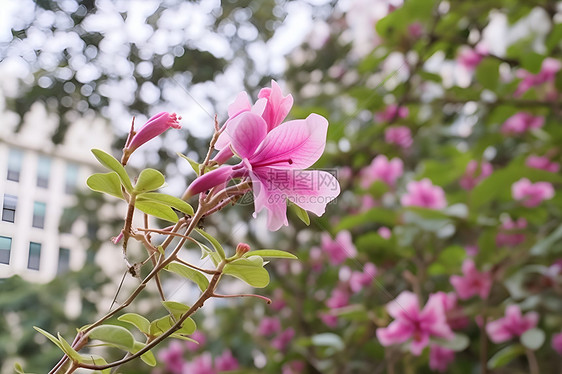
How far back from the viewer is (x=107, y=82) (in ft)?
1.21

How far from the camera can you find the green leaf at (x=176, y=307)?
0.22 m

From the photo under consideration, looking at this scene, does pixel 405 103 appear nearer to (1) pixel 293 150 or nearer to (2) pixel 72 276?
(2) pixel 72 276

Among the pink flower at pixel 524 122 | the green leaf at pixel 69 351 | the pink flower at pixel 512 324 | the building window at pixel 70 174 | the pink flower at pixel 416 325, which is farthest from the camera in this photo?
the pink flower at pixel 524 122

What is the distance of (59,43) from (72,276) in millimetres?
209

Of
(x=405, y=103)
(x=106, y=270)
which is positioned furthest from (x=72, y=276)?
(x=405, y=103)

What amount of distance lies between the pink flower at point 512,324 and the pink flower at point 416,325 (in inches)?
6.3

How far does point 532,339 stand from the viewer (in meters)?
0.72

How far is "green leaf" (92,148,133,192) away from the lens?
20cm

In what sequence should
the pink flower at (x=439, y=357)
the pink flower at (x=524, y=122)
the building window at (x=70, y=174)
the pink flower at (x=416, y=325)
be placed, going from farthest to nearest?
1. the pink flower at (x=524, y=122)
2. the pink flower at (x=439, y=357)
3. the pink flower at (x=416, y=325)
4. the building window at (x=70, y=174)

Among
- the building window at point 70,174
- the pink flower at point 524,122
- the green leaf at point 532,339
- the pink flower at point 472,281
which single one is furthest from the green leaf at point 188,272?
the pink flower at point 524,122

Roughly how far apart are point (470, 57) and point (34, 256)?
917 millimetres

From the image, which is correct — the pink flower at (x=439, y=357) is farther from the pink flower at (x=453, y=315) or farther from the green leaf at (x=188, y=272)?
the green leaf at (x=188, y=272)

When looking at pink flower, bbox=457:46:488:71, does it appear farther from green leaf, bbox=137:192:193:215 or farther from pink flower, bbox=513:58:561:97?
green leaf, bbox=137:192:193:215

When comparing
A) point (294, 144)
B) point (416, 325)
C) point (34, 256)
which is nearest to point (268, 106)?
point (294, 144)
